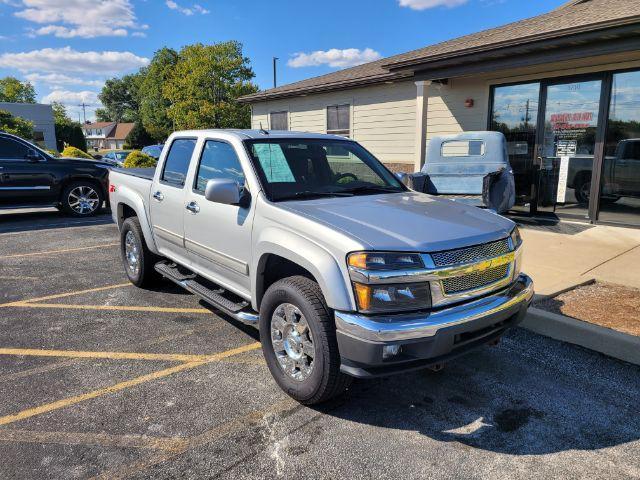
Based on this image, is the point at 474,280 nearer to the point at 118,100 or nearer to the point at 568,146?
the point at 568,146

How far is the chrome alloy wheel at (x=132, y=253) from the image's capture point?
5.62m

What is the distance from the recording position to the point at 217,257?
13.1 ft

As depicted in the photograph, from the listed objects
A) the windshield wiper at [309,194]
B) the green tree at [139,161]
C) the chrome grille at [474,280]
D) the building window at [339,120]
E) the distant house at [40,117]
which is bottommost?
the chrome grille at [474,280]

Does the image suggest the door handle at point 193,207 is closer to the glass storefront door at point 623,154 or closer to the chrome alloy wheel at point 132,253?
the chrome alloy wheel at point 132,253

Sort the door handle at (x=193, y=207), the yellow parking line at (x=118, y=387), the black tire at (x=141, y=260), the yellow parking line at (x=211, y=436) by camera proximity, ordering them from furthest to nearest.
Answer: the black tire at (x=141, y=260), the door handle at (x=193, y=207), the yellow parking line at (x=118, y=387), the yellow parking line at (x=211, y=436)

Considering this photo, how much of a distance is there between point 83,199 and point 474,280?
10.5m

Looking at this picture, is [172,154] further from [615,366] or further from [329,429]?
[615,366]

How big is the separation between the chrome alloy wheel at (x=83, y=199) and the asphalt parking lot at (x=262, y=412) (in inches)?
276

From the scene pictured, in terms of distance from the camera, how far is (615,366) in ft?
12.4

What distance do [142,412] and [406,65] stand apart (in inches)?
364

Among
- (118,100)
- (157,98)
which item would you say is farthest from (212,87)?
(118,100)

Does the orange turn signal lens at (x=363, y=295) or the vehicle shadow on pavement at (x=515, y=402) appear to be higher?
the orange turn signal lens at (x=363, y=295)

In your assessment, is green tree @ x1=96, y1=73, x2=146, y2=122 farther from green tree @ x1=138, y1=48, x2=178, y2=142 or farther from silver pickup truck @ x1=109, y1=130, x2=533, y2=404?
silver pickup truck @ x1=109, y1=130, x2=533, y2=404

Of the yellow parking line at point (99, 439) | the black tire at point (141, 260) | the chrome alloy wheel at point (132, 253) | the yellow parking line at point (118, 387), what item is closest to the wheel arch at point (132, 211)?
the black tire at point (141, 260)
